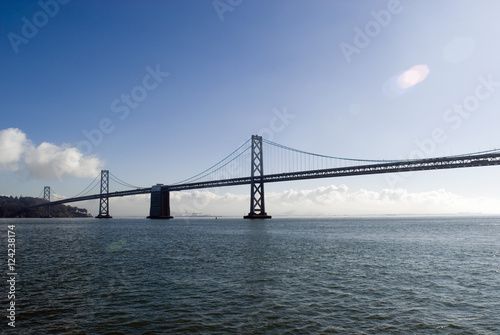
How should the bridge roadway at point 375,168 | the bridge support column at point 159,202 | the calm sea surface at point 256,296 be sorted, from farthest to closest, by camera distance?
1. the bridge support column at point 159,202
2. the bridge roadway at point 375,168
3. the calm sea surface at point 256,296

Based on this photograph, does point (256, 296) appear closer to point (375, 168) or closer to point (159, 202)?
point (375, 168)

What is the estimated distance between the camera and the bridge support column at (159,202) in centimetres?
11325

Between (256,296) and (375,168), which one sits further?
(375,168)

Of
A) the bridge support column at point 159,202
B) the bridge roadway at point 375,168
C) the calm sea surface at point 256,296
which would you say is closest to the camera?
the calm sea surface at point 256,296

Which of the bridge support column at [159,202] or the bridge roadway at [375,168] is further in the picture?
the bridge support column at [159,202]

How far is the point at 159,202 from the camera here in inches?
4488

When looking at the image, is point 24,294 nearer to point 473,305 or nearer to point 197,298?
point 197,298

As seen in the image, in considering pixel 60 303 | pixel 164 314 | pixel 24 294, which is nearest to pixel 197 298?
pixel 164 314

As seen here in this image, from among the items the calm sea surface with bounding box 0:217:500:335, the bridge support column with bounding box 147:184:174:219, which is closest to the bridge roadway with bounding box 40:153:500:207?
the bridge support column with bounding box 147:184:174:219

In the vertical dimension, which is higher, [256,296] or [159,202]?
[159,202]

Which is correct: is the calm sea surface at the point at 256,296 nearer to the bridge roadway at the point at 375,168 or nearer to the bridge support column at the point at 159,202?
the bridge roadway at the point at 375,168

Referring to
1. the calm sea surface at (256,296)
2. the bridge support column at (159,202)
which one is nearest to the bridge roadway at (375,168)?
the bridge support column at (159,202)

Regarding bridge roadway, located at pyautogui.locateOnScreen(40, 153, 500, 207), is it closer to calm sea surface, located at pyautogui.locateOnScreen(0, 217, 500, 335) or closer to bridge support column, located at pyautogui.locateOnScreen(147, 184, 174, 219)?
bridge support column, located at pyautogui.locateOnScreen(147, 184, 174, 219)

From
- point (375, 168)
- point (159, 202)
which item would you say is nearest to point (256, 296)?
point (375, 168)
